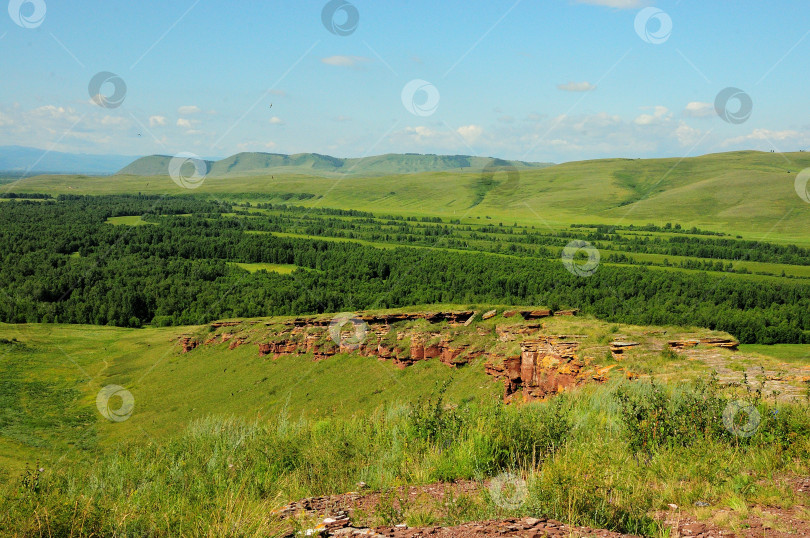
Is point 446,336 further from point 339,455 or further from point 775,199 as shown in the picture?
point 775,199

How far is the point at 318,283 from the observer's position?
91.9 m

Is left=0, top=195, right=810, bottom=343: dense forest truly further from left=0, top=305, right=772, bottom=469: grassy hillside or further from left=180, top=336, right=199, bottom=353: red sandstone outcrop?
left=180, top=336, right=199, bottom=353: red sandstone outcrop

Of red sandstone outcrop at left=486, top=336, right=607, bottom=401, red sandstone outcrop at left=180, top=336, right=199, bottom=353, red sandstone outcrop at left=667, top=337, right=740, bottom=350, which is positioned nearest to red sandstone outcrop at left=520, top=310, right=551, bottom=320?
red sandstone outcrop at left=486, top=336, right=607, bottom=401

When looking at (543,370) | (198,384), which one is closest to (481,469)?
(543,370)

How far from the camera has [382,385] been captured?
28953 mm

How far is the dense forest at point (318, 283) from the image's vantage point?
74.2 meters

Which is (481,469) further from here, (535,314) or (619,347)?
(535,314)

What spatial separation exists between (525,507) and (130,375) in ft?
171

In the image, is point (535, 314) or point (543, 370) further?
point (535, 314)

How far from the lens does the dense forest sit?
2923 inches

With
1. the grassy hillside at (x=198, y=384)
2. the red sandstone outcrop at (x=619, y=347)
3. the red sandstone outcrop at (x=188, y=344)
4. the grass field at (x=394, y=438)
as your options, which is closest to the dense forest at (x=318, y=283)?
the grassy hillside at (x=198, y=384)

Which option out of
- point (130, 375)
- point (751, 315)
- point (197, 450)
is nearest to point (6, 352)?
point (130, 375)

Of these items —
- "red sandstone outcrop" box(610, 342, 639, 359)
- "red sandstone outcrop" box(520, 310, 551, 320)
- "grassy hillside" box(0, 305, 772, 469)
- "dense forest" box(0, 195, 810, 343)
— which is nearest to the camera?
"red sandstone outcrop" box(610, 342, 639, 359)

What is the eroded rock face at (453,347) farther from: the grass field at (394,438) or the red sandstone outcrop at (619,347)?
the red sandstone outcrop at (619,347)
